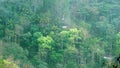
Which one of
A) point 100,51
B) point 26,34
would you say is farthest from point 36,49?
point 100,51

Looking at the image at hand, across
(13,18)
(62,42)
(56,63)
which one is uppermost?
(13,18)

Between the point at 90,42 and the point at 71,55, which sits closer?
the point at 71,55

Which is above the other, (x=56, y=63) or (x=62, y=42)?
(x=62, y=42)

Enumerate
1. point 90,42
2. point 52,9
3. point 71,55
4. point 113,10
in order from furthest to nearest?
point 113,10, point 52,9, point 90,42, point 71,55

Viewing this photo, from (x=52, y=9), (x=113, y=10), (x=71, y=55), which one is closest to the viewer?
(x=71, y=55)

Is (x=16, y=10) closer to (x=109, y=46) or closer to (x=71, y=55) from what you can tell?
(x=71, y=55)

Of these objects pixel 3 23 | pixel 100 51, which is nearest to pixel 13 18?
pixel 3 23

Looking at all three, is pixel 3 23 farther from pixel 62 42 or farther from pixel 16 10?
pixel 62 42
